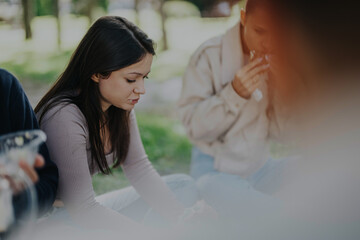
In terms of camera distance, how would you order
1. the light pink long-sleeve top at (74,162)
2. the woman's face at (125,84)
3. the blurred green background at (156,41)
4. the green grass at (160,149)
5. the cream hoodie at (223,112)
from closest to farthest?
the light pink long-sleeve top at (74,162)
the woman's face at (125,84)
the cream hoodie at (223,112)
the green grass at (160,149)
the blurred green background at (156,41)

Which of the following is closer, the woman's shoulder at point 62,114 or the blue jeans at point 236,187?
the woman's shoulder at point 62,114

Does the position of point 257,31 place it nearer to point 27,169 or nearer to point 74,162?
point 74,162

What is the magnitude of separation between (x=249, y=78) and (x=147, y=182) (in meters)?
0.68

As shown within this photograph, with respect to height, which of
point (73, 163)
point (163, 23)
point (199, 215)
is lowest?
point (163, 23)

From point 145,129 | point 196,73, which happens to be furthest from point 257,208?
point 145,129

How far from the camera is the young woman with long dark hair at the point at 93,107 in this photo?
161 centimetres

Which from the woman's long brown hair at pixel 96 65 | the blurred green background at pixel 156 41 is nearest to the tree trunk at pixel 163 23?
the blurred green background at pixel 156 41

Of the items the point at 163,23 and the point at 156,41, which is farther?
the point at 163,23

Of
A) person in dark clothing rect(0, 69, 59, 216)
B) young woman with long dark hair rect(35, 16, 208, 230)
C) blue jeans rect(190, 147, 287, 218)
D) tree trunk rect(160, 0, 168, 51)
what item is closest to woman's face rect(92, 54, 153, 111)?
young woman with long dark hair rect(35, 16, 208, 230)

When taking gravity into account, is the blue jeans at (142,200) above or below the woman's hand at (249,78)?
below

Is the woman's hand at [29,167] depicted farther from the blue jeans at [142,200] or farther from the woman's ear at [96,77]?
the blue jeans at [142,200]

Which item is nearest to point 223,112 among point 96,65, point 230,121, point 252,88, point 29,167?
point 230,121

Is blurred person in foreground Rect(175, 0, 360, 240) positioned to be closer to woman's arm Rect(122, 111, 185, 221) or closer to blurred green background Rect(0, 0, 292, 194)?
woman's arm Rect(122, 111, 185, 221)

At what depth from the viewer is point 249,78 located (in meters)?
2.08
